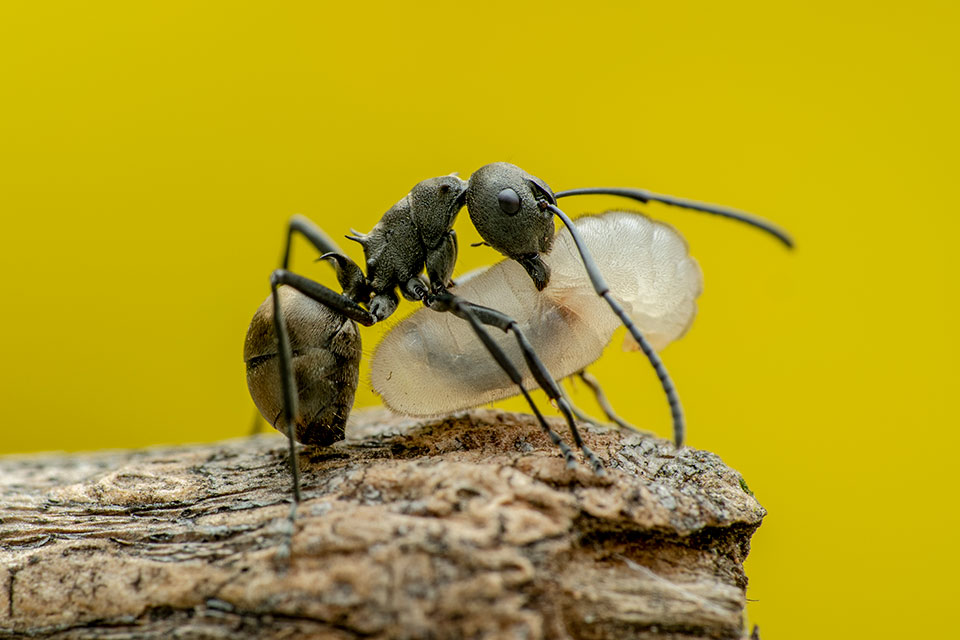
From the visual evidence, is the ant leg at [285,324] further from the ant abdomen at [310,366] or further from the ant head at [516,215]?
the ant head at [516,215]

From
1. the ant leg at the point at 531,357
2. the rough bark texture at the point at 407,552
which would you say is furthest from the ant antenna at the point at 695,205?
the rough bark texture at the point at 407,552

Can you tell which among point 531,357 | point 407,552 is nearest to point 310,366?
point 531,357

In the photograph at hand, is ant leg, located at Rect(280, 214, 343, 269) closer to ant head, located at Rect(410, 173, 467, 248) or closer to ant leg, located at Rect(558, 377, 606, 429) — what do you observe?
ant head, located at Rect(410, 173, 467, 248)

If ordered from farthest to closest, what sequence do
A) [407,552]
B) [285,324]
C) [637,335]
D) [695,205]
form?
[285,324], [695,205], [637,335], [407,552]

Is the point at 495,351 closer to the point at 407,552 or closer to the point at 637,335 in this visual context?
the point at 637,335

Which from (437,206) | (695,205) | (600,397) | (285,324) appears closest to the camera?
(695,205)

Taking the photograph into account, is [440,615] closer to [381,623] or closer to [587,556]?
[381,623]

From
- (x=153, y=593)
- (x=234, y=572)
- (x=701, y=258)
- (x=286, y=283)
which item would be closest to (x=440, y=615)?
(x=234, y=572)
